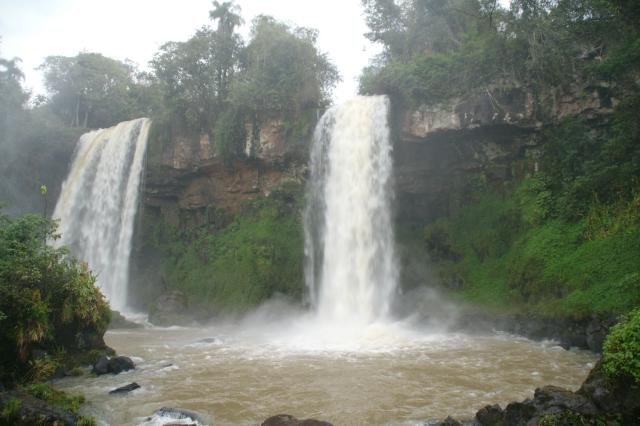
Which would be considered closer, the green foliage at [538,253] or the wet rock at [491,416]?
the wet rock at [491,416]

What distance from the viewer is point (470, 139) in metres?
21.1

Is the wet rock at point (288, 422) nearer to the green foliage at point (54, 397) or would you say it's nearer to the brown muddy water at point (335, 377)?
the brown muddy water at point (335, 377)

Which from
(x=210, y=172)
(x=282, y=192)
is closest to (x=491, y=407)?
(x=282, y=192)

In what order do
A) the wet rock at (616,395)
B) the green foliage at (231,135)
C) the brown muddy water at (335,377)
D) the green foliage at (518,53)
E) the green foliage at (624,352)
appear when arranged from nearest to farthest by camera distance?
the wet rock at (616,395), the green foliage at (624,352), the brown muddy water at (335,377), the green foliage at (518,53), the green foliage at (231,135)

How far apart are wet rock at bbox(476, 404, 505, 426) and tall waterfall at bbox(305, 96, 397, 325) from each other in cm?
1102

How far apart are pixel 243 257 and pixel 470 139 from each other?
38.7ft

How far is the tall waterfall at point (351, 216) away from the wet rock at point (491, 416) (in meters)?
11.0

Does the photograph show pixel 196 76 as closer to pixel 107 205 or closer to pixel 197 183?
pixel 197 183

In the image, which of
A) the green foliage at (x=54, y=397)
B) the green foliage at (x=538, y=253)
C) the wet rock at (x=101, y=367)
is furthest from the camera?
the green foliage at (x=538, y=253)

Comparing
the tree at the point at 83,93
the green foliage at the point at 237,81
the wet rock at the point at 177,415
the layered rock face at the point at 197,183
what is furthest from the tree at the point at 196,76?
the wet rock at the point at 177,415

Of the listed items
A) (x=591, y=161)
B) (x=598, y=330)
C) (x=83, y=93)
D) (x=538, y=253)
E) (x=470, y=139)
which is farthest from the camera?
(x=83, y=93)

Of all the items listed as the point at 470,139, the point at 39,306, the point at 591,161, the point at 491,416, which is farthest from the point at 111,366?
the point at 591,161

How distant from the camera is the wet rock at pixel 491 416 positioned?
707cm

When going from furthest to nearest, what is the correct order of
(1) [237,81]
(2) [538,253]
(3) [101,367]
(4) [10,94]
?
(4) [10,94], (1) [237,81], (2) [538,253], (3) [101,367]
